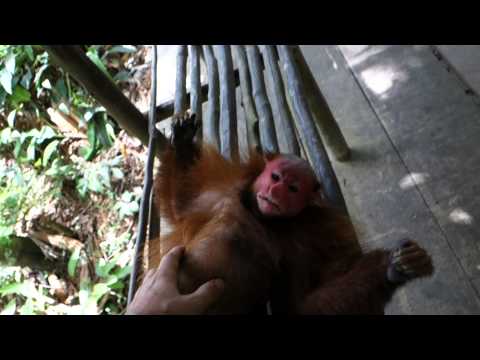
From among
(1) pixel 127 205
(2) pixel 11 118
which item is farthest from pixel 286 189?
(2) pixel 11 118

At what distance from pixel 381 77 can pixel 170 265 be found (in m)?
3.94

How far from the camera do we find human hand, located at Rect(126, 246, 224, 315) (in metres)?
1.69

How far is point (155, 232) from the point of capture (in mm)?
2818

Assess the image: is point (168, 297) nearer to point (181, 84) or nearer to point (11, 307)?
point (181, 84)

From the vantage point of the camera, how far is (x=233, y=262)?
208cm

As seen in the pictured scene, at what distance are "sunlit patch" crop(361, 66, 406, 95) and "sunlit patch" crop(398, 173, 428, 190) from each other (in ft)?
3.78

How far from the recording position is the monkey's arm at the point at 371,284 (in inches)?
79.8

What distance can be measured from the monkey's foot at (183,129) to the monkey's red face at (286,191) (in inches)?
20.5

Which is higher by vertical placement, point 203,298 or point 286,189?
point 286,189

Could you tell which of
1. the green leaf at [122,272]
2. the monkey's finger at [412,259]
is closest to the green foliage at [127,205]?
the green leaf at [122,272]

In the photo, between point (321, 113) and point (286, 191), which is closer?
point (286, 191)
